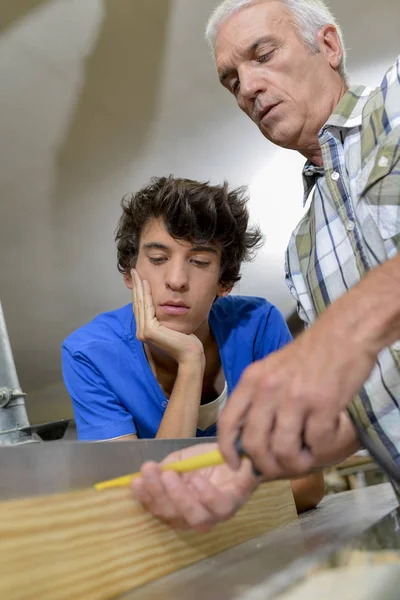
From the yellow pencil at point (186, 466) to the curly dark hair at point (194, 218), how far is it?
33.8 inches

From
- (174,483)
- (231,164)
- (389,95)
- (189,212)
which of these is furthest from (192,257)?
(231,164)

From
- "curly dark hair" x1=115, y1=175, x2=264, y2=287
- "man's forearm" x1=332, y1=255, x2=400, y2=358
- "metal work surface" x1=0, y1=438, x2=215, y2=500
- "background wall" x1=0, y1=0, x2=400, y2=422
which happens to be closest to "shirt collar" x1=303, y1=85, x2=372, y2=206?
"curly dark hair" x1=115, y1=175, x2=264, y2=287

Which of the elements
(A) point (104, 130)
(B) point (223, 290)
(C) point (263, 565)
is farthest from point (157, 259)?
(A) point (104, 130)

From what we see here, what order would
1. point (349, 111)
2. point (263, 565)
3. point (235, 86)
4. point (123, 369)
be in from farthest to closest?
point (123, 369)
point (235, 86)
point (349, 111)
point (263, 565)

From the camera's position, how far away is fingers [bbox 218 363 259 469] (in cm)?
53

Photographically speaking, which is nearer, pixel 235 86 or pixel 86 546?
pixel 86 546

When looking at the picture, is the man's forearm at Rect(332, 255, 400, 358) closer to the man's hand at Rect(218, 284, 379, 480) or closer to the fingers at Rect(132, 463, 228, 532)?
the man's hand at Rect(218, 284, 379, 480)

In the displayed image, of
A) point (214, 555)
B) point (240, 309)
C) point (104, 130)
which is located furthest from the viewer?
point (104, 130)

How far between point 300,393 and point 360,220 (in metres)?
0.63

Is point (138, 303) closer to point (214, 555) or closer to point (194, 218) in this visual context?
point (194, 218)

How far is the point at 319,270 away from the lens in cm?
117

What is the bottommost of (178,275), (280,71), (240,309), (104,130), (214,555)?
(214,555)

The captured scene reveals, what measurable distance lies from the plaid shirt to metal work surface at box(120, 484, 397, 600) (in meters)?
0.18

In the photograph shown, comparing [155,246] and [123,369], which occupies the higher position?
[155,246]
